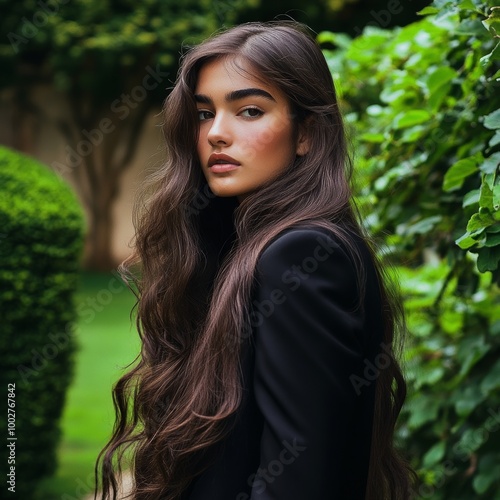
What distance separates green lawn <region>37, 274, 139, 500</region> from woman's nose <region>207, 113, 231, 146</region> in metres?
1.04

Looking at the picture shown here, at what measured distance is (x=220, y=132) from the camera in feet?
6.21

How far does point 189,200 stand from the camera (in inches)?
83.4

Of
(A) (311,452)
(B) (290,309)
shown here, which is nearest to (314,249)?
(B) (290,309)

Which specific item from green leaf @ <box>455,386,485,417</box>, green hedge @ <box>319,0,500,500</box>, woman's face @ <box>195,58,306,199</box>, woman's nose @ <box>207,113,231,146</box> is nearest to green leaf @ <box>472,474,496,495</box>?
green hedge @ <box>319,0,500,500</box>

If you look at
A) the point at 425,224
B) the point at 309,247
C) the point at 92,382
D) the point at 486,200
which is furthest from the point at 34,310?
the point at 92,382

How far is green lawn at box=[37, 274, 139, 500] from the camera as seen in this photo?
544 cm

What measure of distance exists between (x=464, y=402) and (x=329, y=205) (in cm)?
115

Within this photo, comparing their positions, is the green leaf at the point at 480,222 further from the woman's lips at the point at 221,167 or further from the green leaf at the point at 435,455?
the green leaf at the point at 435,455

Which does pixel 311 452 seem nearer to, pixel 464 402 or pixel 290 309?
pixel 290 309

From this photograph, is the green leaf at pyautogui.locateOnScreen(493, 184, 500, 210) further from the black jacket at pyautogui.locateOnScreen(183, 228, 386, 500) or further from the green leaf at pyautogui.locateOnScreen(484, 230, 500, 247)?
the black jacket at pyautogui.locateOnScreen(183, 228, 386, 500)

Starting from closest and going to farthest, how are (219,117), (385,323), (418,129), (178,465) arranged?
(178,465), (219,117), (385,323), (418,129)
